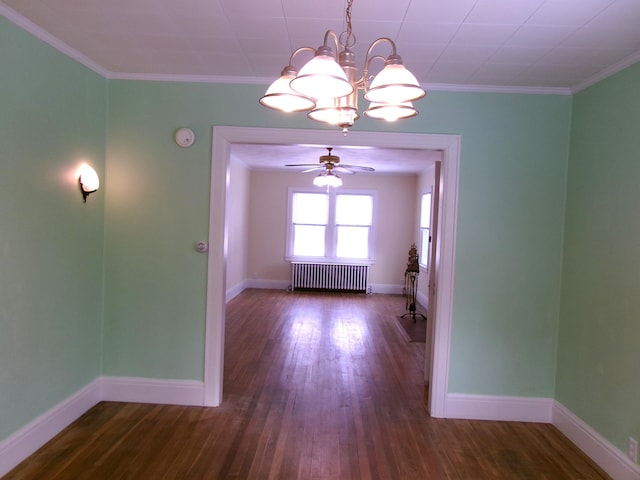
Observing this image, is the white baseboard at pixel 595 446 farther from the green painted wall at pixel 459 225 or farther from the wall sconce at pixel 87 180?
the wall sconce at pixel 87 180

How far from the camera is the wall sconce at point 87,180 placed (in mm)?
2980

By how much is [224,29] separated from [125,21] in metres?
0.54

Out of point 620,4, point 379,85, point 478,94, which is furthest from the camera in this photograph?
point 478,94

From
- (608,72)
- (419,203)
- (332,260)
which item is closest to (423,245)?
(419,203)

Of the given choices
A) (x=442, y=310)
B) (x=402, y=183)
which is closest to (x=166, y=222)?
(x=442, y=310)

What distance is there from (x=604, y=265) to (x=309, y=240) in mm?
6878

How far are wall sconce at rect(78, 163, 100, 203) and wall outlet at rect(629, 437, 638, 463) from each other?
375 centimetres

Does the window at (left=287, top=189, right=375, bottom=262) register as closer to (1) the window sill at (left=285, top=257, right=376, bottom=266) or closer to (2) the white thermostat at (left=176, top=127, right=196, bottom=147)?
(1) the window sill at (left=285, top=257, right=376, bottom=266)

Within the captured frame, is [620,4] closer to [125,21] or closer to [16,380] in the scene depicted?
[125,21]

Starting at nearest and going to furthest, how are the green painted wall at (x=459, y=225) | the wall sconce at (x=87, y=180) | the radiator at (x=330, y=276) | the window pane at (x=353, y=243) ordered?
the wall sconce at (x=87, y=180) → the green painted wall at (x=459, y=225) → the radiator at (x=330, y=276) → the window pane at (x=353, y=243)

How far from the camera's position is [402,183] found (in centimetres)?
913

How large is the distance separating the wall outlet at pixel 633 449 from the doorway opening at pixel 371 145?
1.17 m

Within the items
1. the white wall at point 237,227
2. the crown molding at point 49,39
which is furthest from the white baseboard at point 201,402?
the white wall at point 237,227

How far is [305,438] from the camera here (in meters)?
2.92
